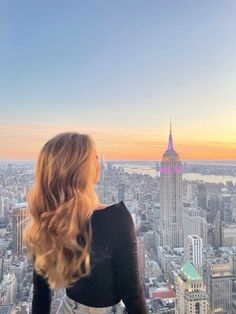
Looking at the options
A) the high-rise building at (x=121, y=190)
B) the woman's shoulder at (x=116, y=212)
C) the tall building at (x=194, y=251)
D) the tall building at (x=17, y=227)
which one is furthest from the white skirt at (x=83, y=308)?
the tall building at (x=194, y=251)

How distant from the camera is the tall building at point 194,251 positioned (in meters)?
1.47

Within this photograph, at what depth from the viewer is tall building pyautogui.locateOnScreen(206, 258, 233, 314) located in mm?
1414

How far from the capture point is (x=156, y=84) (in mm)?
1833

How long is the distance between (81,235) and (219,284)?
1.01m

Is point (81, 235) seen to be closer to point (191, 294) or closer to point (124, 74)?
point (191, 294)

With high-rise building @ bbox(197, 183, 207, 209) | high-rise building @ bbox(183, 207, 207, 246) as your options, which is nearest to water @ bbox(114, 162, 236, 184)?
high-rise building @ bbox(197, 183, 207, 209)

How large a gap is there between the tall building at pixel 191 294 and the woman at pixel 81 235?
756 millimetres

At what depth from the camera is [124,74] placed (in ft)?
5.95

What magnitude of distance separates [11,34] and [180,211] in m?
1.28

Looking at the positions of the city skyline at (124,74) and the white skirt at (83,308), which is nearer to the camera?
the white skirt at (83,308)

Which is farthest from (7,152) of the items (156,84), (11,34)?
(156,84)

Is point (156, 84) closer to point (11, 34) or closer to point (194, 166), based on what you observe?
point (194, 166)

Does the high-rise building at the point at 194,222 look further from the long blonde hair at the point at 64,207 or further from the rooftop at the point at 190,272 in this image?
the long blonde hair at the point at 64,207

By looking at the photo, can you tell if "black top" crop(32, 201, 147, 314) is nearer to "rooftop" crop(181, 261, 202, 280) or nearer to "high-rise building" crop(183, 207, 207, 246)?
"rooftop" crop(181, 261, 202, 280)
